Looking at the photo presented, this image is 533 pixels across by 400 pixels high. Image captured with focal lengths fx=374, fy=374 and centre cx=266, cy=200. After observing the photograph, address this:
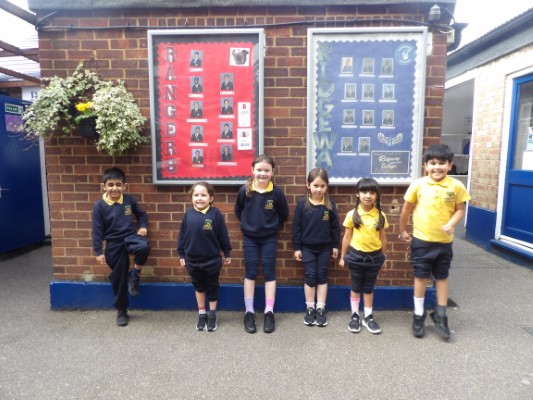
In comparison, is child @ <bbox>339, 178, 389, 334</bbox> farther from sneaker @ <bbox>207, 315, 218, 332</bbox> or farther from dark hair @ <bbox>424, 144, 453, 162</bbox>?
sneaker @ <bbox>207, 315, 218, 332</bbox>

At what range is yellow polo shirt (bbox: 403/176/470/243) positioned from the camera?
128 inches

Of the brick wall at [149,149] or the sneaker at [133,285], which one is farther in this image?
the sneaker at [133,285]

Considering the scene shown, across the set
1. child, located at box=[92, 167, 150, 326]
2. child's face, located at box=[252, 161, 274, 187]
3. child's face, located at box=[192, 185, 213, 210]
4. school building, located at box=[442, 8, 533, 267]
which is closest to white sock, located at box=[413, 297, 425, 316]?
child's face, located at box=[252, 161, 274, 187]

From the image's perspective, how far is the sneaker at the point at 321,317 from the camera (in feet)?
11.7

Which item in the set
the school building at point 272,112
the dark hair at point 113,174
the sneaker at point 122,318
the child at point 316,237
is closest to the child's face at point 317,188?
the child at point 316,237

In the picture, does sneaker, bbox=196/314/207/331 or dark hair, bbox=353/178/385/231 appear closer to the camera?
dark hair, bbox=353/178/385/231

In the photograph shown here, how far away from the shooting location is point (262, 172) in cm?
344

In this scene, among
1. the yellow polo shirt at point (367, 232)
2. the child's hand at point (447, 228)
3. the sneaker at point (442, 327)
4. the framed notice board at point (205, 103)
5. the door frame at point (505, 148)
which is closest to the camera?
the child's hand at point (447, 228)

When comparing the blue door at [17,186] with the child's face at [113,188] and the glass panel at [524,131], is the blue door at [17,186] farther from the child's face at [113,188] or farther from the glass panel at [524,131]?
the glass panel at [524,131]

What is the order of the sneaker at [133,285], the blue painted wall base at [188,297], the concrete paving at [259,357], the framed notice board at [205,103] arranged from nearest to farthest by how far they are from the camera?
1. the concrete paving at [259,357]
2. the framed notice board at [205,103]
3. the sneaker at [133,285]
4. the blue painted wall base at [188,297]

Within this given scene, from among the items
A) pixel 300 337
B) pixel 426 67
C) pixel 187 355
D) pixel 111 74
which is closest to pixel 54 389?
pixel 187 355

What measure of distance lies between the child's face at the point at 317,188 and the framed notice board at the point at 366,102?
291mm

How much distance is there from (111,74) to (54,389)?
2.81 m

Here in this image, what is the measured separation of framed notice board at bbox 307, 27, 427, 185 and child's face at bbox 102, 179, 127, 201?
6.07ft
